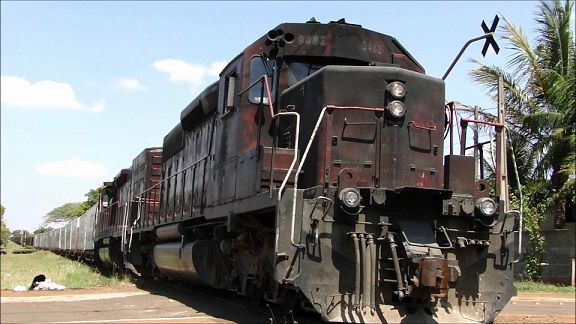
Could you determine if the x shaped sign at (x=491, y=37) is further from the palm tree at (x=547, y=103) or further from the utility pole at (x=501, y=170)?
the palm tree at (x=547, y=103)

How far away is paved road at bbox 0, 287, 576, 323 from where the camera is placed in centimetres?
810

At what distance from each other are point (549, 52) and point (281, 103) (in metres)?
15.0

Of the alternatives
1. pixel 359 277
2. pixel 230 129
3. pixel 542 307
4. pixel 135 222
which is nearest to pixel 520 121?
pixel 542 307

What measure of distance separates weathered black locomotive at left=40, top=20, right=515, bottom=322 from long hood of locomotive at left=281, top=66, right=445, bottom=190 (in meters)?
0.01

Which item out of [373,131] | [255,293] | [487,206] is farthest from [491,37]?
[255,293]

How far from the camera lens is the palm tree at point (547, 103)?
1755 centimetres

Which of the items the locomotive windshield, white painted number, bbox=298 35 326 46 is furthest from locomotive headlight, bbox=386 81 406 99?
the locomotive windshield

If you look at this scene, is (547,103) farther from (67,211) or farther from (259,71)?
(67,211)

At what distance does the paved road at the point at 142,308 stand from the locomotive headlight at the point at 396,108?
2.95m

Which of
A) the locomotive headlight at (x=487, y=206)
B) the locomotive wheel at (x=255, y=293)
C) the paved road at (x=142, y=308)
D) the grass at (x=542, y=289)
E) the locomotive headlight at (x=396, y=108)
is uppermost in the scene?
the locomotive headlight at (x=396, y=108)

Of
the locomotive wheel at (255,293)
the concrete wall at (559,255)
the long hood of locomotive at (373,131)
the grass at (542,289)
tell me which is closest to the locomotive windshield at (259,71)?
the long hood of locomotive at (373,131)

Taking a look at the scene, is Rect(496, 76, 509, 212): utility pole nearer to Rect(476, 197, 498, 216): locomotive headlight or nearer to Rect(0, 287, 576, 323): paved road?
Rect(476, 197, 498, 216): locomotive headlight

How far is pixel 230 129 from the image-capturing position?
802 cm

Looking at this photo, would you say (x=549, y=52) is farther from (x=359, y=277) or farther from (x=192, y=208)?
(x=359, y=277)
